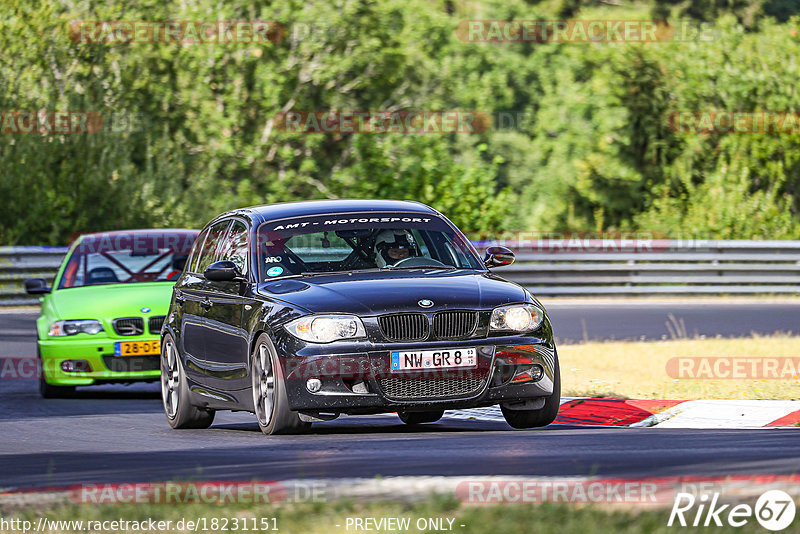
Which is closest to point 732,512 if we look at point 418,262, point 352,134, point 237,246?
point 418,262

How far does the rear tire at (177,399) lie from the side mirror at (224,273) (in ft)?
3.85

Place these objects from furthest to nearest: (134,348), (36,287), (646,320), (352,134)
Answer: (352,134), (646,320), (36,287), (134,348)

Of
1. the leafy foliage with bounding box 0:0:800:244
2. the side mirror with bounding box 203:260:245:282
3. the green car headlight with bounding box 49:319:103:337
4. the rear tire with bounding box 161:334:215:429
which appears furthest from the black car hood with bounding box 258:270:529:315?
the leafy foliage with bounding box 0:0:800:244

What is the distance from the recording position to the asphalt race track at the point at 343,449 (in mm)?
7699

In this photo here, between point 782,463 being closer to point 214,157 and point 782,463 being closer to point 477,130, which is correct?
point 214,157

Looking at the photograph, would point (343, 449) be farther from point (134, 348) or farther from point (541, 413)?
point (134, 348)

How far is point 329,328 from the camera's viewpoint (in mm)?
9625

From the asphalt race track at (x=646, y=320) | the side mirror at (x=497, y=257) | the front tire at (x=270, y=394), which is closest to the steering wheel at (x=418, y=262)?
the side mirror at (x=497, y=257)

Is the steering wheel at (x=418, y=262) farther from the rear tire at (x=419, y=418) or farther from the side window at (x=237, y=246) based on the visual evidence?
the rear tire at (x=419, y=418)

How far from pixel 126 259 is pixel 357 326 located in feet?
21.8

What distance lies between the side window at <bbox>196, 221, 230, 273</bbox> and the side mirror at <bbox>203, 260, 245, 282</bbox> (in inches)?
39.4

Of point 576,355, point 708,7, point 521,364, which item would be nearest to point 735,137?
point 708,7

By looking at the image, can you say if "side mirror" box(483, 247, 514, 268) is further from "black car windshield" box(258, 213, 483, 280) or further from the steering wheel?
the steering wheel

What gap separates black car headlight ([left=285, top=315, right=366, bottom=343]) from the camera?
9586mm
